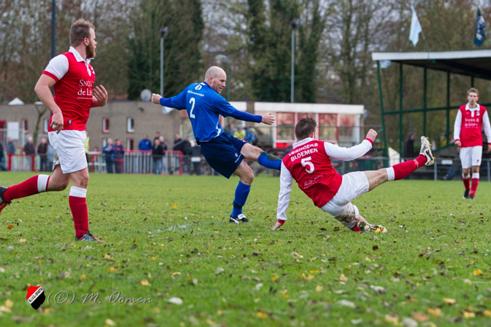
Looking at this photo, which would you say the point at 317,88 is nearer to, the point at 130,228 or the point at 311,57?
the point at 311,57

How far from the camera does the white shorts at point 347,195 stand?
10.6 m

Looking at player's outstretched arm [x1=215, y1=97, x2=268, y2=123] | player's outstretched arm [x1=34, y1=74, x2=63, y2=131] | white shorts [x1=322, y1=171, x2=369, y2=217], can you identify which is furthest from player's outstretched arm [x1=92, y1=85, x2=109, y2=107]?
white shorts [x1=322, y1=171, x2=369, y2=217]

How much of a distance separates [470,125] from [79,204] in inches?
434

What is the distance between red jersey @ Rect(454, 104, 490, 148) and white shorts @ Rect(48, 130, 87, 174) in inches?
425

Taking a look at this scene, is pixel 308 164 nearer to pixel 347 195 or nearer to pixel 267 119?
pixel 347 195

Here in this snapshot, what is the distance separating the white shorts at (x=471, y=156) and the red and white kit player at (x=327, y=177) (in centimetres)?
816

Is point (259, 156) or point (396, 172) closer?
point (396, 172)

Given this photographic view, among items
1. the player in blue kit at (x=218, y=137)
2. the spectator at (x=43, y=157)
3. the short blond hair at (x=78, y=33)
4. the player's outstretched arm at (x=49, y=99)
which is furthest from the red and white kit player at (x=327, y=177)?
the spectator at (x=43, y=157)

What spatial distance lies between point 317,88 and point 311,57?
3734 millimetres

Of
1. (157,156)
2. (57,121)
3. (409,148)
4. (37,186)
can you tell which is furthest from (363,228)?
(157,156)

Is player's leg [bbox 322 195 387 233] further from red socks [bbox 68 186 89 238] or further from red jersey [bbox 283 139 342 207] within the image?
red socks [bbox 68 186 89 238]

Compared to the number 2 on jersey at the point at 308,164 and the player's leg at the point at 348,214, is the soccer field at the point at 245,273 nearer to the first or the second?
the player's leg at the point at 348,214

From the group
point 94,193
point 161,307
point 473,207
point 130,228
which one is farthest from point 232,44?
point 161,307

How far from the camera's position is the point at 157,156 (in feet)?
137
